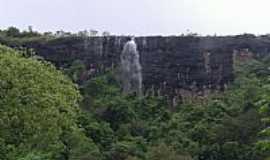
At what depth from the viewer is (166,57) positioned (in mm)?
33188

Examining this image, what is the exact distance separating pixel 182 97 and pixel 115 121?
5050mm

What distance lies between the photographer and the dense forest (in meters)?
15.6

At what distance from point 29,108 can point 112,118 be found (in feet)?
41.0

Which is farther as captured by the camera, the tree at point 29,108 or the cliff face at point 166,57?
the cliff face at point 166,57

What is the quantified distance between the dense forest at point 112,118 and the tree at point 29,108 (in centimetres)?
2

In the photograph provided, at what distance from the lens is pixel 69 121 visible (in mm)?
17047

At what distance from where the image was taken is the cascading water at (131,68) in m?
32.8

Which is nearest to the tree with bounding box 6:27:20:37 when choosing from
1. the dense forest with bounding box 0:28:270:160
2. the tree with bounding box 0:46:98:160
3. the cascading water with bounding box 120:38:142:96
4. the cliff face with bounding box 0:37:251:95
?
the dense forest with bounding box 0:28:270:160

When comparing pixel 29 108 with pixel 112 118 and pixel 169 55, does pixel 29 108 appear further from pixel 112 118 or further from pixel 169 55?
pixel 169 55

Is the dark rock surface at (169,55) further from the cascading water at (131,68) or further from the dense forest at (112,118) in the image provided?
the dense forest at (112,118)

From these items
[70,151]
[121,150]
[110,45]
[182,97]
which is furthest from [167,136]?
[110,45]

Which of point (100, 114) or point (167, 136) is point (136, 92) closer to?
point (100, 114)

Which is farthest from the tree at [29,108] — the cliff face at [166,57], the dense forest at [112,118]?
the cliff face at [166,57]

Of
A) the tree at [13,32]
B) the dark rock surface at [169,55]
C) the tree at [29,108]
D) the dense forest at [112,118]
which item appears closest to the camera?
the tree at [29,108]
